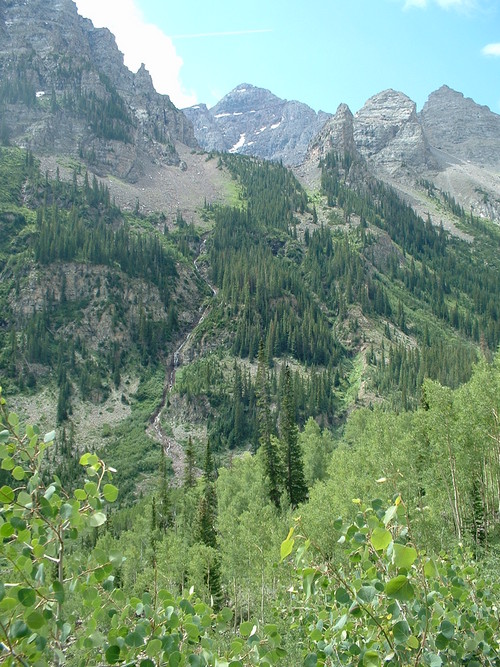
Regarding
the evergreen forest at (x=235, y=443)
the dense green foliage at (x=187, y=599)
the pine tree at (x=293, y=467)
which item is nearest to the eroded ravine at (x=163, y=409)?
the evergreen forest at (x=235, y=443)

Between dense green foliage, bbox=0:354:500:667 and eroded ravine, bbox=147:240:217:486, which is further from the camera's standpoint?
eroded ravine, bbox=147:240:217:486

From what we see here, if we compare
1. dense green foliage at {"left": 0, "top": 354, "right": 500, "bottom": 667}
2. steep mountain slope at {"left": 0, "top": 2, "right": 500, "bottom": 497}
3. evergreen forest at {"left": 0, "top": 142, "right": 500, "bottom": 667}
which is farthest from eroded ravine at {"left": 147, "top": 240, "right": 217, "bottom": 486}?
dense green foliage at {"left": 0, "top": 354, "right": 500, "bottom": 667}

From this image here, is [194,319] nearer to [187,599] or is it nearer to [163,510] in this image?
[163,510]

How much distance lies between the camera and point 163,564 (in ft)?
126

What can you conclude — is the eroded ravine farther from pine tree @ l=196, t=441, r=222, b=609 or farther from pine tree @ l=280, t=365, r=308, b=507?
pine tree @ l=280, t=365, r=308, b=507

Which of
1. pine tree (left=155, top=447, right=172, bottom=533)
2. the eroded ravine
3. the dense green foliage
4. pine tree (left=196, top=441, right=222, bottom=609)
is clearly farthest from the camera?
the eroded ravine

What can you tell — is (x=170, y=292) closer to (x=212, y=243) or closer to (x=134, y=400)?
(x=212, y=243)

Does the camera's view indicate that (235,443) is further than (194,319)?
No

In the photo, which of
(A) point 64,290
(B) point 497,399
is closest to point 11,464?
(B) point 497,399

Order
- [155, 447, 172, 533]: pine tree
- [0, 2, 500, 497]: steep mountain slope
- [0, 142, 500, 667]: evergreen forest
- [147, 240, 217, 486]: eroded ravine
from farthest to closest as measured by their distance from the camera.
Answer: [0, 2, 500, 497]: steep mountain slope
[147, 240, 217, 486]: eroded ravine
[155, 447, 172, 533]: pine tree
[0, 142, 500, 667]: evergreen forest

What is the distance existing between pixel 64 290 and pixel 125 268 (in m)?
19.1

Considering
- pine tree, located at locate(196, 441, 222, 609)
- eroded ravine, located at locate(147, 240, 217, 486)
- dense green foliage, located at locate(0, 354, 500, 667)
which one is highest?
dense green foliage, located at locate(0, 354, 500, 667)

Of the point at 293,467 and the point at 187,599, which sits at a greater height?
the point at 187,599

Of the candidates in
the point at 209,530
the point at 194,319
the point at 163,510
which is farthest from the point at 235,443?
the point at 209,530
